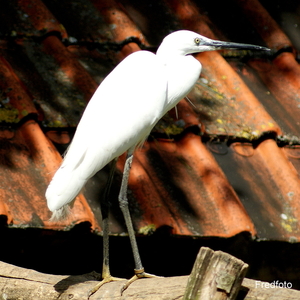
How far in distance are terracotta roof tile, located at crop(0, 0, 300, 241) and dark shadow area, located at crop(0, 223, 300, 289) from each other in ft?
0.41

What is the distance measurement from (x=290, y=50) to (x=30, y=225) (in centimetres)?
179

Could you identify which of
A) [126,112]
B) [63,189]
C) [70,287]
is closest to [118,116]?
[126,112]

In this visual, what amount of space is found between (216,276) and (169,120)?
1208 millimetres

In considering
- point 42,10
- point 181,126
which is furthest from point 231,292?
point 42,10

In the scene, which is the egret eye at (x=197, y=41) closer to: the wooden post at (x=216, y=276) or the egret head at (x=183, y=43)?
the egret head at (x=183, y=43)

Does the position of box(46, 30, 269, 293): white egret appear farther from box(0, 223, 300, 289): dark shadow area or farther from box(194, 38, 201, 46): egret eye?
box(0, 223, 300, 289): dark shadow area

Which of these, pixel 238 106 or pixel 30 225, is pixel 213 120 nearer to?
pixel 238 106

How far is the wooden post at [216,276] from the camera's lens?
115 cm

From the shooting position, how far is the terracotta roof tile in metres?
1.89

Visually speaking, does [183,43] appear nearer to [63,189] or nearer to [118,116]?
[118,116]

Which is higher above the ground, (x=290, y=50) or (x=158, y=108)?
(x=290, y=50)

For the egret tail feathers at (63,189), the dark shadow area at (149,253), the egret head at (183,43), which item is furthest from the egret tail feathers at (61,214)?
the egret head at (183,43)

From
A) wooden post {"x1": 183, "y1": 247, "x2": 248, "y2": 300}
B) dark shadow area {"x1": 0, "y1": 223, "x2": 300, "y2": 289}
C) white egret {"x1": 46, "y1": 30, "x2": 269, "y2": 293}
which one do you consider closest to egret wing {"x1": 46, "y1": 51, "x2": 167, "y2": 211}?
white egret {"x1": 46, "y1": 30, "x2": 269, "y2": 293}

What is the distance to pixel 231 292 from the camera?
3.80 ft
